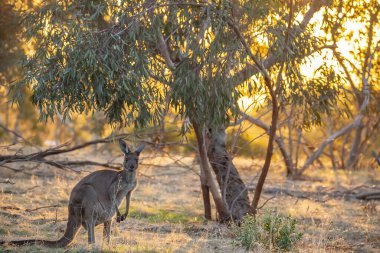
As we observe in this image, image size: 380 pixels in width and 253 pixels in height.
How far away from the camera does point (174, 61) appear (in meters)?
10.3

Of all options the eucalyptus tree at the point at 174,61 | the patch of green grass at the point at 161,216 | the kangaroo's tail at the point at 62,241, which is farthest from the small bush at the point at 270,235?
the patch of green grass at the point at 161,216

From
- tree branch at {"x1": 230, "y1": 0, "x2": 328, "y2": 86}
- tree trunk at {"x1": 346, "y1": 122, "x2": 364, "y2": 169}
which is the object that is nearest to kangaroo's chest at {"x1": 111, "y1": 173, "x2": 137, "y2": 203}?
tree branch at {"x1": 230, "y1": 0, "x2": 328, "y2": 86}

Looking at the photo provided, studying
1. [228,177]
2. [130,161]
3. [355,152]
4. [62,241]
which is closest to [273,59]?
[228,177]

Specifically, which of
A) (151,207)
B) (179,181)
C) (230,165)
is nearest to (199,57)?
(230,165)

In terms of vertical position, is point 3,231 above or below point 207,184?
below

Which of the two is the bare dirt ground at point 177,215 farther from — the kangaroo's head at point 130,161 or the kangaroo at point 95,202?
the kangaroo's head at point 130,161

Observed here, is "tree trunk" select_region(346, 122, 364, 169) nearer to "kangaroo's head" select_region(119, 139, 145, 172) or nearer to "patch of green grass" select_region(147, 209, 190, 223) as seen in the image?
"patch of green grass" select_region(147, 209, 190, 223)

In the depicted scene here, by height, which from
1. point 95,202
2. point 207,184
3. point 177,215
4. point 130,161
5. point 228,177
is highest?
point 130,161

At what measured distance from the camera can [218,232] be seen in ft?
33.2

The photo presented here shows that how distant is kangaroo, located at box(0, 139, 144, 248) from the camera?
25.8 ft

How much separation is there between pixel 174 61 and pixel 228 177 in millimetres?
2082

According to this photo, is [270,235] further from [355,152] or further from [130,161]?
[355,152]

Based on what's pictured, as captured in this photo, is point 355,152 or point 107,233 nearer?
point 107,233

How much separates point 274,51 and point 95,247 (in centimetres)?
389
